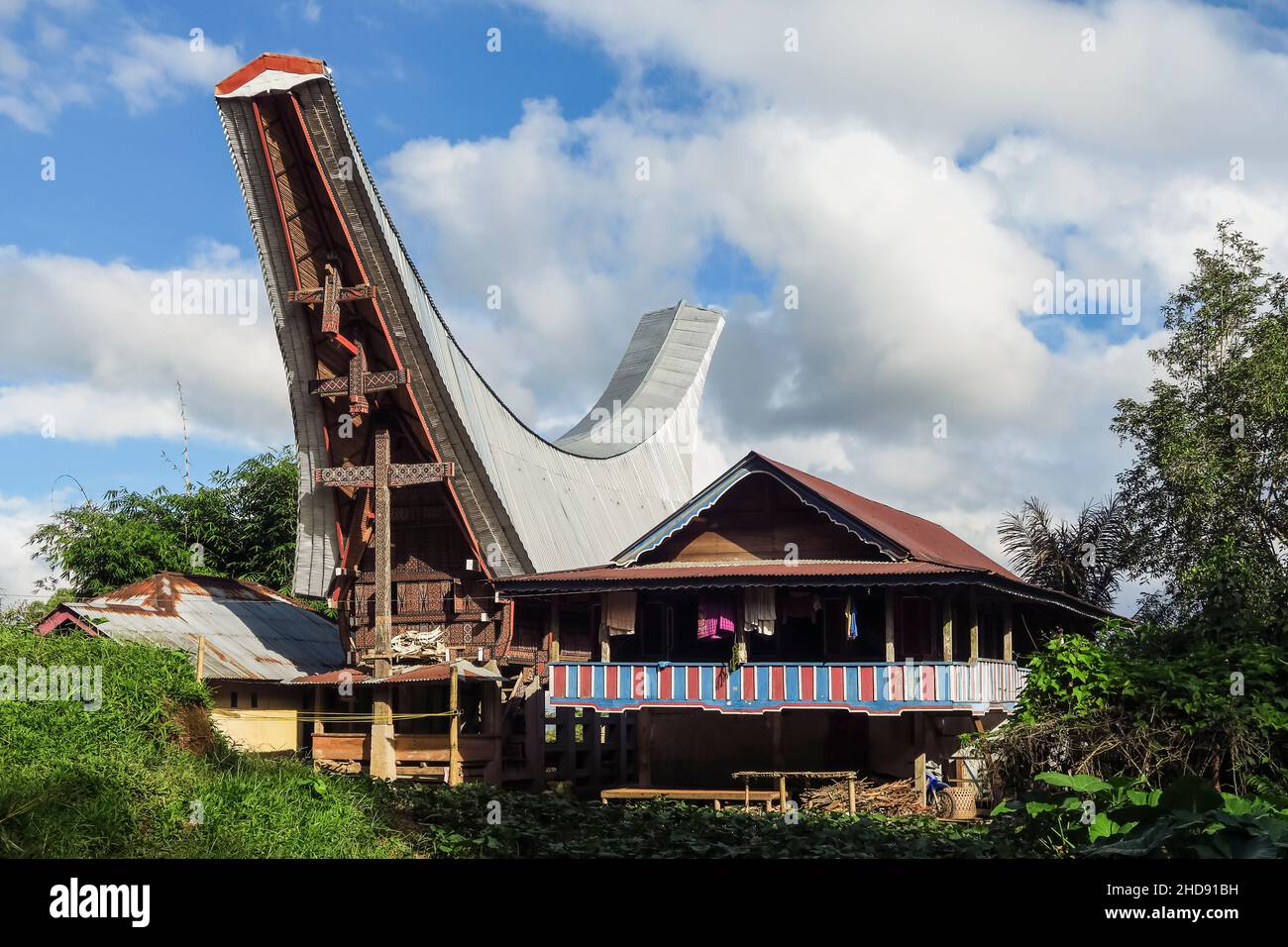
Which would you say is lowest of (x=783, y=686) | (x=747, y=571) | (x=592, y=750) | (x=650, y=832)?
(x=592, y=750)

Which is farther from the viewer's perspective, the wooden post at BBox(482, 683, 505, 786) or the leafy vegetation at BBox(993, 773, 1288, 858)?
the wooden post at BBox(482, 683, 505, 786)

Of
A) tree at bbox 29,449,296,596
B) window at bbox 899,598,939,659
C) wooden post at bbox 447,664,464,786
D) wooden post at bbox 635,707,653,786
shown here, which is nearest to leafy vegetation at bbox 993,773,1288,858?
window at bbox 899,598,939,659

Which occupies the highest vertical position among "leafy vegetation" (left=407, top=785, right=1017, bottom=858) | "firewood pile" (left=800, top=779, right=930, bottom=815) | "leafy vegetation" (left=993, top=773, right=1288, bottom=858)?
"leafy vegetation" (left=993, top=773, right=1288, bottom=858)

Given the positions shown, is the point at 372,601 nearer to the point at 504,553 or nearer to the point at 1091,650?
the point at 504,553

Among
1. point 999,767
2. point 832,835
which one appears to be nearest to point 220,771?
point 832,835

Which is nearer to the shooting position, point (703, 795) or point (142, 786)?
point (142, 786)

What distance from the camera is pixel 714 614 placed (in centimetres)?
2281

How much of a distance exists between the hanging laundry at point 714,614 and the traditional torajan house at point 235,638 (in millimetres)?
8112

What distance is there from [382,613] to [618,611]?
17.8 ft

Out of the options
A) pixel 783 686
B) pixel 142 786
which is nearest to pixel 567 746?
pixel 783 686

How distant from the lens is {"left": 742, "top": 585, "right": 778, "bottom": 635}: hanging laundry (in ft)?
72.5

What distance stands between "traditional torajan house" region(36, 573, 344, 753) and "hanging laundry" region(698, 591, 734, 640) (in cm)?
811

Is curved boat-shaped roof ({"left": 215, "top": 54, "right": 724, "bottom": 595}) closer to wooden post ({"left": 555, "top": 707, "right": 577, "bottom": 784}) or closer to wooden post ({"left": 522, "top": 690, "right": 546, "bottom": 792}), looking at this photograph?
wooden post ({"left": 522, "top": 690, "right": 546, "bottom": 792})

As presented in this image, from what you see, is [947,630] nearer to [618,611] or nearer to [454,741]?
[618,611]
